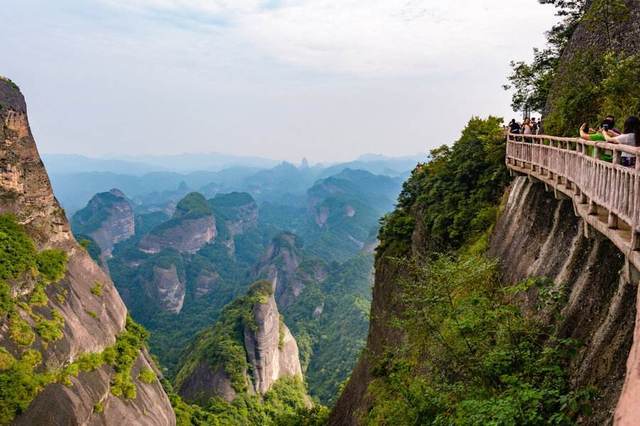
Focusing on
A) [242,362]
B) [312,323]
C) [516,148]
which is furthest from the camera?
[312,323]

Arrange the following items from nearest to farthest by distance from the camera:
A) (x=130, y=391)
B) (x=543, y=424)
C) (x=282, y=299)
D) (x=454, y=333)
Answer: (x=543, y=424), (x=454, y=333), (x=130, y=391), (x=282, y=299)

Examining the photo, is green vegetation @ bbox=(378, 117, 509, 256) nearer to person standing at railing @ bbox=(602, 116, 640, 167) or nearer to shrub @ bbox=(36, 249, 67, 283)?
person standing at railing @ bbox=(602, 116, 640, 167)

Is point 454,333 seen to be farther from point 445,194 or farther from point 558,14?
point 558,14

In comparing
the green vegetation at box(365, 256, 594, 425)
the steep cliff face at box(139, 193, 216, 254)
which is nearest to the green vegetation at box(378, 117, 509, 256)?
the green vegetation at box(365, 256, 594, 425)

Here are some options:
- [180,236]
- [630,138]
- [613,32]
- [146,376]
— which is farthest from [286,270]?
[630,138]

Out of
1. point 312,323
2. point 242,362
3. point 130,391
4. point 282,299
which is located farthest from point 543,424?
point 282,299

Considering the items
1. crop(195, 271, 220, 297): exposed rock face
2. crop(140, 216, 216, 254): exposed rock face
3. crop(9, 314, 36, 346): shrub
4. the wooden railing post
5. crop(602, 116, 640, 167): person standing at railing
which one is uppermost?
crop(602, 116, 640, 167): person standing at railing

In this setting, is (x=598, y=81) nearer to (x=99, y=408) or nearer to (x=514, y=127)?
(x=514, y=127)
